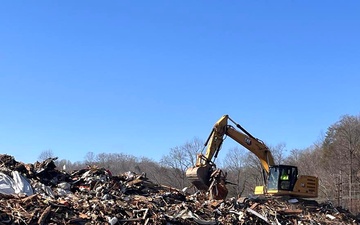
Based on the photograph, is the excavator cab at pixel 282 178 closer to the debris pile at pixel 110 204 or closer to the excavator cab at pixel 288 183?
the excavator cab at pixel 288 183

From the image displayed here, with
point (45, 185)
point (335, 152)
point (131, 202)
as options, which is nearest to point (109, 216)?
point (131, 202)

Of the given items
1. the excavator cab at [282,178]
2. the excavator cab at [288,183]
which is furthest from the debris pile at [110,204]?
the excavator cab at [282,178]

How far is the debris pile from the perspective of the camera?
385 inches

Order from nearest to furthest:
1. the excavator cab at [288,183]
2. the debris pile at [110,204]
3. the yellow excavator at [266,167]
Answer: the debris pile at [110,204]
the yellow excavator at [266,167]
the excavator cab at [288,183]

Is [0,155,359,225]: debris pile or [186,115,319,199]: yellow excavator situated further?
[186,115,319,199]: yellow excavator

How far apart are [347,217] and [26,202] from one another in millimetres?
10531

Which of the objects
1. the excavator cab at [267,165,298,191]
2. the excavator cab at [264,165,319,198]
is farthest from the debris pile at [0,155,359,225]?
the excavator cab at [267,165,298,191]

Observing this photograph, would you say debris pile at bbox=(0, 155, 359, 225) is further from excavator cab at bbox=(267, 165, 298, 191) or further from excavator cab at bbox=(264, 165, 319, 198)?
excavator cab at bbox=(267, 165, 298, 191)

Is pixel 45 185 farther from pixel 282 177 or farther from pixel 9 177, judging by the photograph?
pixel 282 177

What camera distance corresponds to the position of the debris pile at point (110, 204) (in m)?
9.79

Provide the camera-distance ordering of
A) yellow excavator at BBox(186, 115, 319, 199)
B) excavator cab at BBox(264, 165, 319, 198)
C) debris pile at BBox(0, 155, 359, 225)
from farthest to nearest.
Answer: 1. excavator cab at BBox(264, 165, 319, 198)
2. yellow excavator at BBox(186, 115, 319, 199)
3. debris pile at BBox(0, 155, 359, 225)

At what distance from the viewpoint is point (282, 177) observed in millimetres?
16734

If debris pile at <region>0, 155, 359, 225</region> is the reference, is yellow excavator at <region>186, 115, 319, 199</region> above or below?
above

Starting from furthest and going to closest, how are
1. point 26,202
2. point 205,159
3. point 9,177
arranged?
point 205,159
point 9,177
point 26,202
